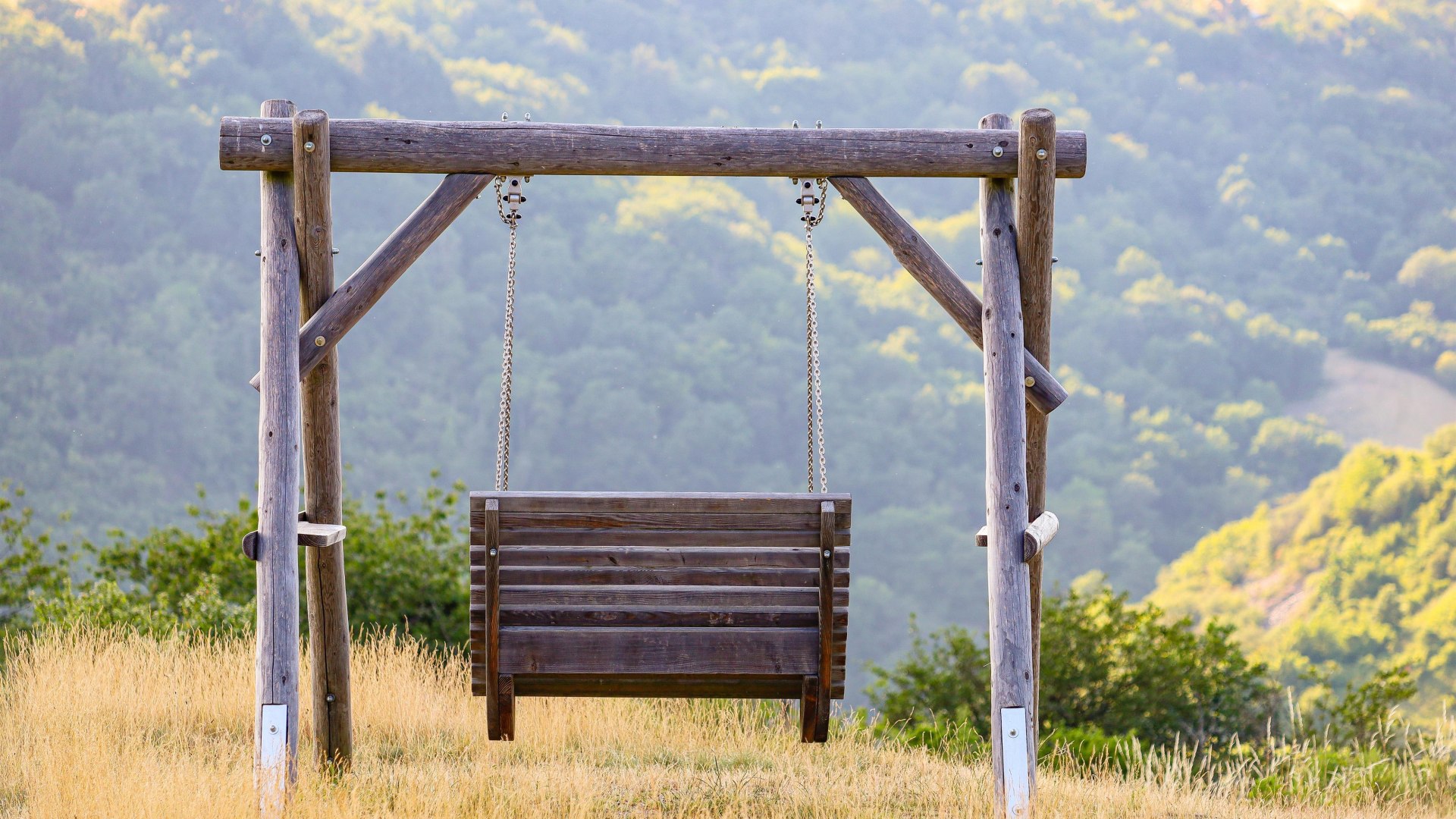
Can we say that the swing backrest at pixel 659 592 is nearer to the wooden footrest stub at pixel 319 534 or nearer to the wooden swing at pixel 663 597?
the wooden swing at pixel 663 597

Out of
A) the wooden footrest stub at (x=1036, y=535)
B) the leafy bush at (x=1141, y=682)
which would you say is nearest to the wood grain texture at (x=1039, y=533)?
the wooden footrest stub at (x=1036, y=535)

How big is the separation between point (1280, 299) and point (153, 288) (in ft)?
108

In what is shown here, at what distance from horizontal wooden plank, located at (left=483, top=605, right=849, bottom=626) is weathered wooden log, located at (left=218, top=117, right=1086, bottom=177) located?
135 centimetres

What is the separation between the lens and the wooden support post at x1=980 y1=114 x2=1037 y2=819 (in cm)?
418

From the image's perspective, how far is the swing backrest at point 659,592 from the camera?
4.14 metres

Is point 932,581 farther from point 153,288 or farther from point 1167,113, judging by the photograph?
point 153,288

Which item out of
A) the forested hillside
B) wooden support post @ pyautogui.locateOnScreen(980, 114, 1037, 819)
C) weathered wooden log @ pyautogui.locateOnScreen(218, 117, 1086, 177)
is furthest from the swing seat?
the forested hillside

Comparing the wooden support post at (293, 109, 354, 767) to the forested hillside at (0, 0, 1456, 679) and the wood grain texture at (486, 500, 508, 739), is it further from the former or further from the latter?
the forested hillside at (0, 0, 1456, 679)

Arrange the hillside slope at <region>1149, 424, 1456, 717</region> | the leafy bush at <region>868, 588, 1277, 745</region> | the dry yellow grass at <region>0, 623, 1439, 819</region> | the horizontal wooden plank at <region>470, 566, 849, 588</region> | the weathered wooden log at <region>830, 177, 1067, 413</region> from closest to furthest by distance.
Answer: the horizontal wooden plank at <region>470, 566, 849, 588</region> < the weathered wooden log at <region>830, 177, 1067, 413</region> < the dry yellow grass at <region>0, 623, 1439, 819</region> < the leafy bush at <region>868, 588, 1277, 745</region> < the hillside slope at <region>1149, 424, 1456, 717</region>

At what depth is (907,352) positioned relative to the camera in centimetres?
3953

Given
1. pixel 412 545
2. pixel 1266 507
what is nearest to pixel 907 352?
pixel 1266 507

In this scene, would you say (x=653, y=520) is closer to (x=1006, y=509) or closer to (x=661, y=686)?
(x=661, y=686)

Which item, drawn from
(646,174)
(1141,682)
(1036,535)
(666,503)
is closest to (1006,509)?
(1036,535)

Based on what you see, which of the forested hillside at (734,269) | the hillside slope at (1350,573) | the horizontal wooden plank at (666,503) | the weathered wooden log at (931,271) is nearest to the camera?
the horizontal wooden plank at (666,503)
